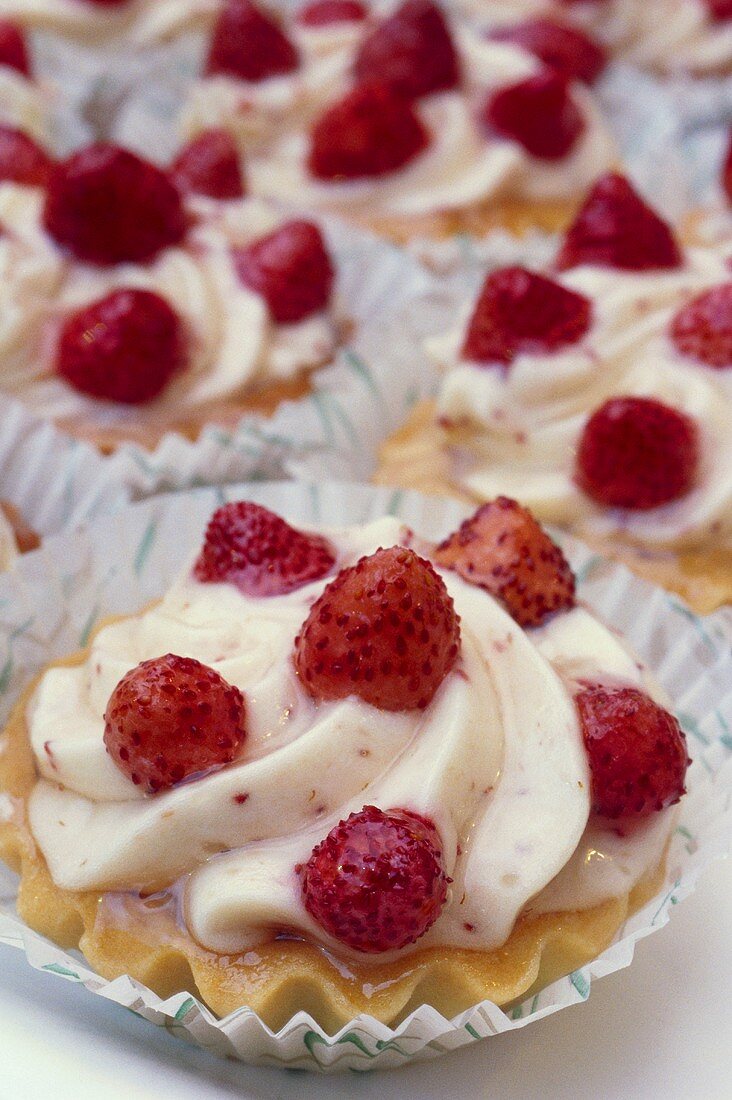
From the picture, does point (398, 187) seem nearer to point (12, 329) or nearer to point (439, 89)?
point (439, 89)

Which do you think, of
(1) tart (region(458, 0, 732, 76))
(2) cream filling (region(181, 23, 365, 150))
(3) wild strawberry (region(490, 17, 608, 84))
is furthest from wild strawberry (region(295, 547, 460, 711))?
(1) tart (region(458, 0, 732, 76))

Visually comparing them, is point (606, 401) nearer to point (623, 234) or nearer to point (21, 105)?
point (623, 234)

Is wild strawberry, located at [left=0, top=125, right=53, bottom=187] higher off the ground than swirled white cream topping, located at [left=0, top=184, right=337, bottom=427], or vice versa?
wild strawberry, located at [left=0, top=125, right=53, bottom=187]

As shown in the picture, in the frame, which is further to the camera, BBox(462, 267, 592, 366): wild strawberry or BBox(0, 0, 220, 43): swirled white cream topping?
BBox(0, 0, 220, 43): swirled white cream topping

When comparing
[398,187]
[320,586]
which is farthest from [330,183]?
[320,586]

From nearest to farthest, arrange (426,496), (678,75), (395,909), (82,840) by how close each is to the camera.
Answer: (395,909) < (82,840) < (426,496) < (678,75)

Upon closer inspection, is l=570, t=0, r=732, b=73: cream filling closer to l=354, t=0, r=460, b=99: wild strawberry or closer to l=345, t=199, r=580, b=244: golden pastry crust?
l=354, t=0, r=460, b=99: wild strawberry

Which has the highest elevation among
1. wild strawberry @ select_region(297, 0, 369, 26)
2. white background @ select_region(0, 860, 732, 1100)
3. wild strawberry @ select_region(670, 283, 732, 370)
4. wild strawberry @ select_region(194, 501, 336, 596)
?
wild strawberry @ select_region(297, 0, 369, 26)
